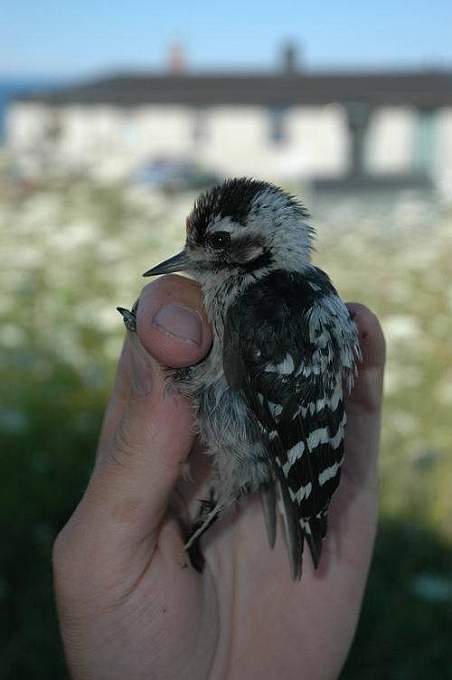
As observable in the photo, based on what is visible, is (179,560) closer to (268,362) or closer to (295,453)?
(295,453)

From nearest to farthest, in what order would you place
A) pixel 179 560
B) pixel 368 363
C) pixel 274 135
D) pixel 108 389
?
pixel 179 560 → pixel 368 363 → pixel 108 389 → pixel 274 135

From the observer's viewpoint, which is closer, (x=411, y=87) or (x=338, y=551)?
(x=338, y=551)

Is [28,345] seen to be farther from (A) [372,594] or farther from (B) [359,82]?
(B) [359,82]

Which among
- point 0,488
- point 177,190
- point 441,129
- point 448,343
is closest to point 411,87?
point 441,129

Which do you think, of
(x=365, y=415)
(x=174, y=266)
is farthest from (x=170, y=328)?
(x=365, y=415)

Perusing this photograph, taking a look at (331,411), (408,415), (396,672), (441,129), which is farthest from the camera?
(441,129)

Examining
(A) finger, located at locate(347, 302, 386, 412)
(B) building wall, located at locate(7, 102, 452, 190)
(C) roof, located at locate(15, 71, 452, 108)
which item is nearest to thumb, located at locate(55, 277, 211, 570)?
(A) finger, located at locate(347, 302, 386, 412)

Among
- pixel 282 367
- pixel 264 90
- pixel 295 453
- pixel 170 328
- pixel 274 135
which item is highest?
pixel 170 328
